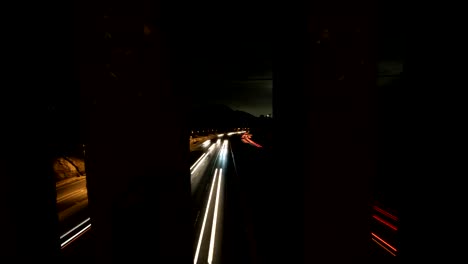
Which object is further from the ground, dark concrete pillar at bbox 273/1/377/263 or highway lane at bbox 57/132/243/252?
dark concrete pillar at bbox 273/1/377/263

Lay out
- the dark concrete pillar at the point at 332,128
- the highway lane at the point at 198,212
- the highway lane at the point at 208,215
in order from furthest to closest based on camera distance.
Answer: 1. the highway lane at the point at 198,212
2. the highway lane at the point at 208,215
3. the dark concrete pillar at the point at 332,128

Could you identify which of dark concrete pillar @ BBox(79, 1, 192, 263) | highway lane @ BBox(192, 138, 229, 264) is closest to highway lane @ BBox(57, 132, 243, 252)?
highway lane @ BBox(192, 138, 229, 264)

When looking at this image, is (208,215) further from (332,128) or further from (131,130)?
(332,128)

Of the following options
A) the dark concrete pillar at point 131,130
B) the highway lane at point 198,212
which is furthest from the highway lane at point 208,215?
the dark concrete pillar at point 131,130

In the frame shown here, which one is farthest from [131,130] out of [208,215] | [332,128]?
[208,215]

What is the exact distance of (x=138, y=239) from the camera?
2.99ft

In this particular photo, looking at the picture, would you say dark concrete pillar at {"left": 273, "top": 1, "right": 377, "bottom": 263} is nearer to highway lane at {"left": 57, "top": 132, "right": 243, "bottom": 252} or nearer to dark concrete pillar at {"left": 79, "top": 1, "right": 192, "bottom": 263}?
dark concrete pillar at {"left": 79, "top": 1, "right": 192, "bottom": 263}

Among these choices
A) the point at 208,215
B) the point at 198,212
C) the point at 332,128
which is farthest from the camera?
the point at 198,212

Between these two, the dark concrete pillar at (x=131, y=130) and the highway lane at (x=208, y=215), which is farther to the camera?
the highway lane at (x=208, y=215)

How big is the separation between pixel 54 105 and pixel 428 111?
22712 millimetres

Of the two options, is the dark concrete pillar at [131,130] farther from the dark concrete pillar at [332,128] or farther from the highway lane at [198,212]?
the highway lane at [198,212]

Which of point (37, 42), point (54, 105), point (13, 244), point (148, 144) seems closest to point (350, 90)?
point (148, 144)

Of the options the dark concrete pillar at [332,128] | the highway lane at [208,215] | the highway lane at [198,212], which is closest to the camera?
the dark concrete pillar at [332,128]

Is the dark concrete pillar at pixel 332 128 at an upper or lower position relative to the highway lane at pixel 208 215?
upper
